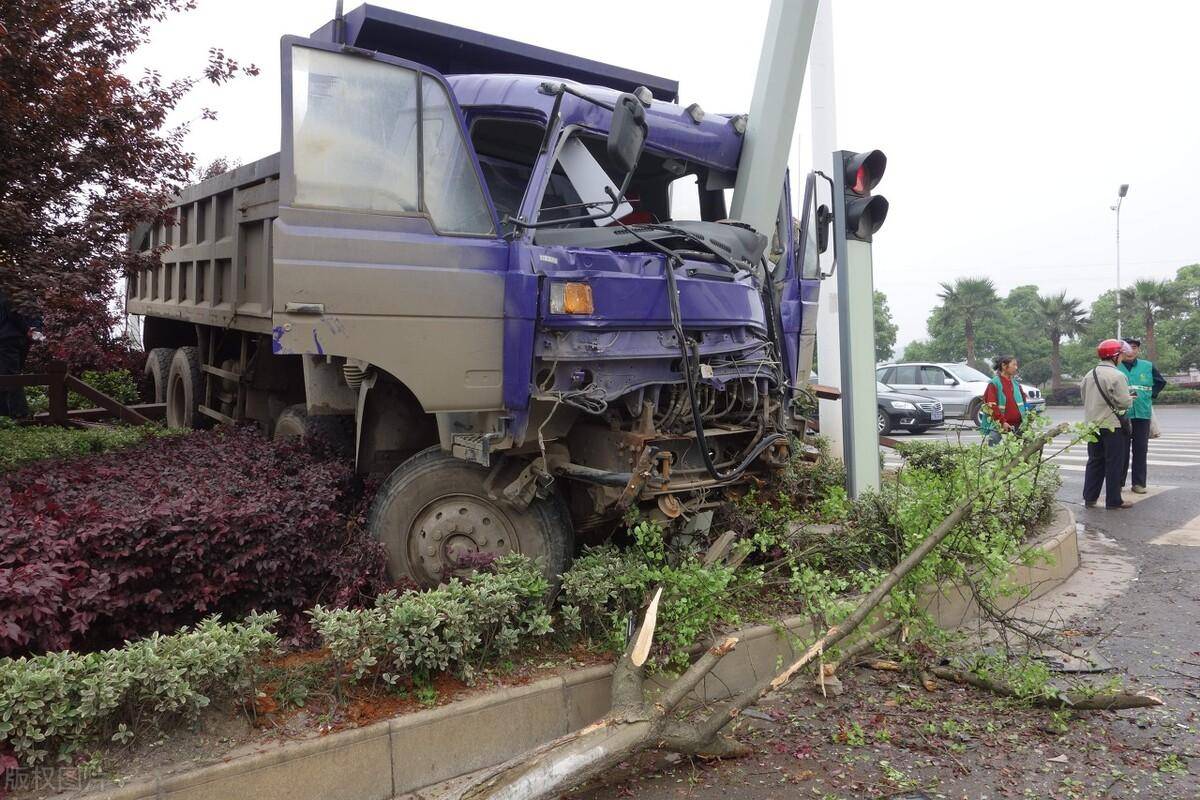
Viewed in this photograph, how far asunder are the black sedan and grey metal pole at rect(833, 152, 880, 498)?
1216 cm

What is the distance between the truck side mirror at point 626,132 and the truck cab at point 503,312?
1cm

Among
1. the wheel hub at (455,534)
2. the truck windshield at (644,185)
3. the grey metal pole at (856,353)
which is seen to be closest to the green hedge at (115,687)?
the wheel hub at (455,534)

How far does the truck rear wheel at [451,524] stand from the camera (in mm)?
4316

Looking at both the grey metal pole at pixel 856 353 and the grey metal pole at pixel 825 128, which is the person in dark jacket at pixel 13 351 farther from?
the grey metal pole at pixel 825 128

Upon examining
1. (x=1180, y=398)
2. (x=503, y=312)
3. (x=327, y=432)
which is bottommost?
(x=327, y=432)

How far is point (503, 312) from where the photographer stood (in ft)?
13.5

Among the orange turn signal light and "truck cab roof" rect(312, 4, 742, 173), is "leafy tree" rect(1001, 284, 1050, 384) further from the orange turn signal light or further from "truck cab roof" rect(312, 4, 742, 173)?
the orange turn signal light

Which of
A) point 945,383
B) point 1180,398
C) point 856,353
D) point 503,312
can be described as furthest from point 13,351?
point 1180,398

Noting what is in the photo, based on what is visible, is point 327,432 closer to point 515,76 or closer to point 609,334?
point 609,334

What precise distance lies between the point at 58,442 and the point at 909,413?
1621 centimetres

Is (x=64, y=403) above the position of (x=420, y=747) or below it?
above

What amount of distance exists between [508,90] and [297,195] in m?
1.31

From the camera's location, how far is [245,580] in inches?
150

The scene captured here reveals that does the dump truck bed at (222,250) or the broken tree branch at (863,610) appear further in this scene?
the dump truck bed at (222,250)
